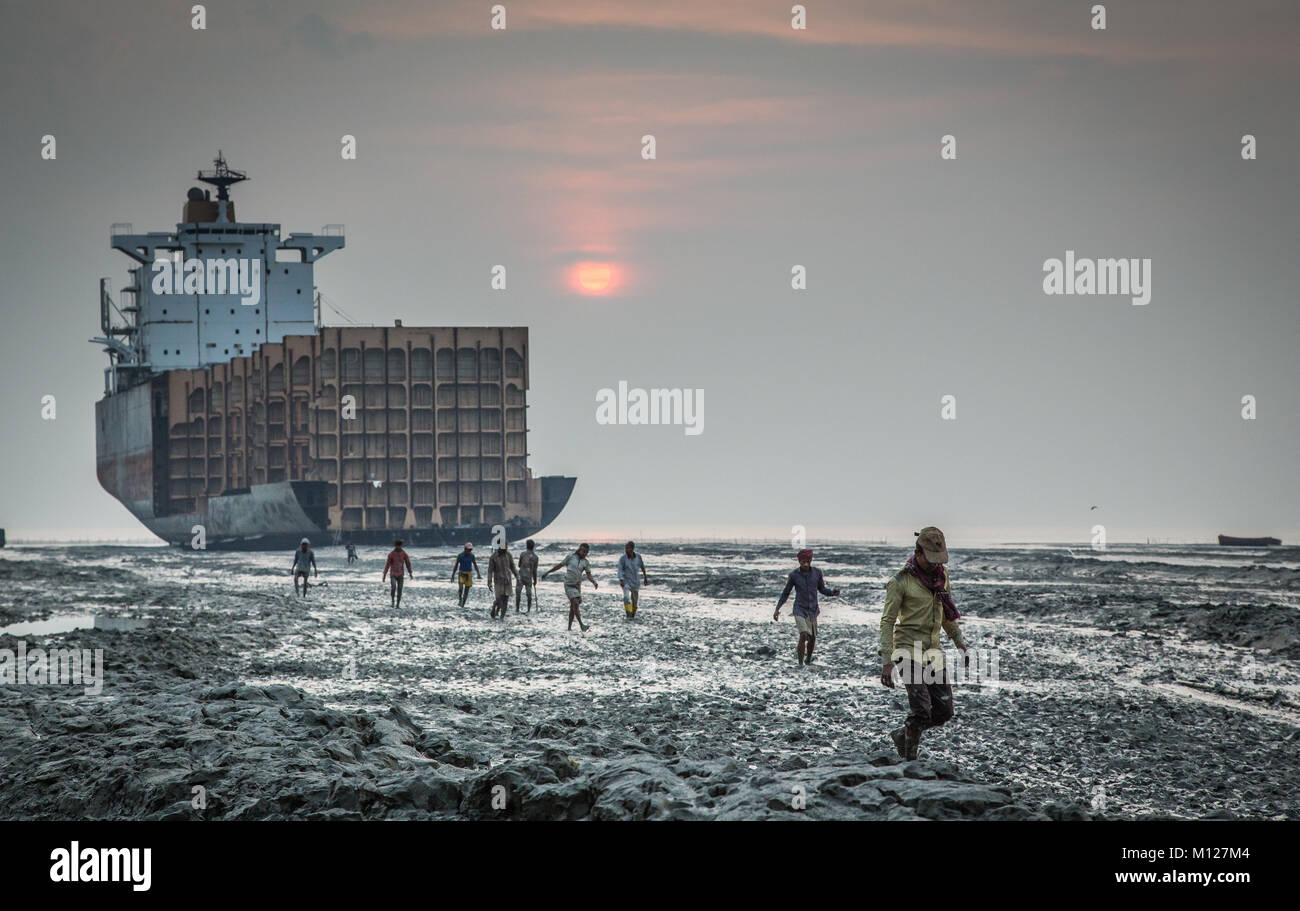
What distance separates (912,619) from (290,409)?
66365 mm

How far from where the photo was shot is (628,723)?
10805 mm

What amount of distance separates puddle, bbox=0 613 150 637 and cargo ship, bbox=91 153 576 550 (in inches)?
1395

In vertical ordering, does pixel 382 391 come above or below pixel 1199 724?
above

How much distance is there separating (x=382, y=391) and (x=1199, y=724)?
59150 mm

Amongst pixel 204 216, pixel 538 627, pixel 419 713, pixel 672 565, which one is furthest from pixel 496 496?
pixel 419 713

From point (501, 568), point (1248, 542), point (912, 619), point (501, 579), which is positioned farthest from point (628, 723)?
point (1248, 542)

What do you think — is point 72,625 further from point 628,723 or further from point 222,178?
point 222,178

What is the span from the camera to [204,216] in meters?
83.3

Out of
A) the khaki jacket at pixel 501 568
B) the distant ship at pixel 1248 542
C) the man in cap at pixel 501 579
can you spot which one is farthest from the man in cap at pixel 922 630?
A: the distant ship at pixel 1248 542

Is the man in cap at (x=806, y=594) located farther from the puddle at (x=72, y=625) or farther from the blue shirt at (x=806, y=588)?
the puddle at (x=72, y=625)

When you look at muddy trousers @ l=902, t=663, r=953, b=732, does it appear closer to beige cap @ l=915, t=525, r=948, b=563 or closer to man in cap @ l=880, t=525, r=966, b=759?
man in cap @ l=880, t=525, r=966, b=759

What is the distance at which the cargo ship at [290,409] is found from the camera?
217 feet

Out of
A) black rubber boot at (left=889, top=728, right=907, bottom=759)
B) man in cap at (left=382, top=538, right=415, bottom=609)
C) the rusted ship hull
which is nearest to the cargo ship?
the rusted ship hull
